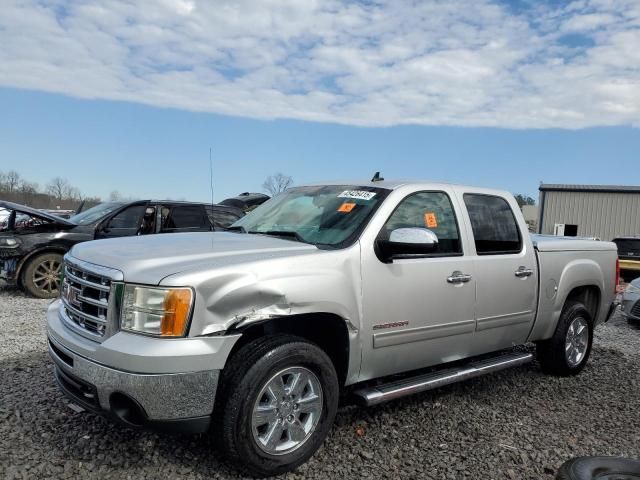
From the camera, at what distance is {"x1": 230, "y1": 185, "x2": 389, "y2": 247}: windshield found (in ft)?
12.2

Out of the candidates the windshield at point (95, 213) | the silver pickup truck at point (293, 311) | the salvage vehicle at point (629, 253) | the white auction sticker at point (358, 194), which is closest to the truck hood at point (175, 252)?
the silver pickup truck at point (293, 311)

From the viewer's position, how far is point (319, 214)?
4.02 m

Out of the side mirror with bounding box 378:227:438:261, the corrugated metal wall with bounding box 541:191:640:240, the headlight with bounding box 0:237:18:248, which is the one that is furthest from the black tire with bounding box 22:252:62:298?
the corrugated metal wall with bounding box 541:191:640:240

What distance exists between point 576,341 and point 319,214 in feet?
11.1

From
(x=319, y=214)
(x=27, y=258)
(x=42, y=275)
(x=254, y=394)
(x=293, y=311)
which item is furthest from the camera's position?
(x=42, y=275)

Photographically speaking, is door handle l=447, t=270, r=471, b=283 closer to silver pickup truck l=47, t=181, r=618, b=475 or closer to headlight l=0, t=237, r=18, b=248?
silver pickup truck l=47, t=181, r=618, b=475

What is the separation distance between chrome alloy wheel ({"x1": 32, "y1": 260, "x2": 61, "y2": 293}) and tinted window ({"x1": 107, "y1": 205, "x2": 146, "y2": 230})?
1.14m

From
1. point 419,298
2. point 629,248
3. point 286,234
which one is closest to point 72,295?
point 286,234

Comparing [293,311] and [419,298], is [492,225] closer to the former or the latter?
[419,298]

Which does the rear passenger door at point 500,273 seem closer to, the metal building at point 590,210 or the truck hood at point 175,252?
the truck hood at point 175,252

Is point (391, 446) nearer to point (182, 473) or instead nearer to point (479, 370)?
point (479, 370)

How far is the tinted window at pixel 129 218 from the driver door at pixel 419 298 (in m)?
6.58

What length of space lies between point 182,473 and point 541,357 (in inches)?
152

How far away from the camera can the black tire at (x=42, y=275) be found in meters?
8.53
